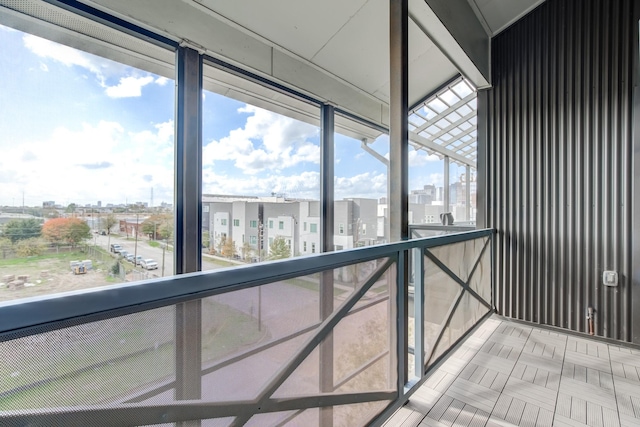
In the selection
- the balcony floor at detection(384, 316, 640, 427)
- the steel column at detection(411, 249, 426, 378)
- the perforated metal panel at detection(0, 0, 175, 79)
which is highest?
the perforated metal panel at detection(0, 0, 175, 79)

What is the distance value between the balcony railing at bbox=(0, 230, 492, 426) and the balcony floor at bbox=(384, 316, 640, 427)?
1.09 ft

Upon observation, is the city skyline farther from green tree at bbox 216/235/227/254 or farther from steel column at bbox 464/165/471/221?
steel column at bbox 464/165/471/221

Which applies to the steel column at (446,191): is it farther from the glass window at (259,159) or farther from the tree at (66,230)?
the tree at (66,230)

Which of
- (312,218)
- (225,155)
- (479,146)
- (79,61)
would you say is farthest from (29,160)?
(479,146)

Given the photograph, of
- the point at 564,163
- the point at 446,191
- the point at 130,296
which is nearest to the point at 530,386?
the point at 564,163

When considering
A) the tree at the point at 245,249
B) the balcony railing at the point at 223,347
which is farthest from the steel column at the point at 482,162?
the tree at the point at 245,249

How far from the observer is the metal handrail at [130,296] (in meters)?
0.61

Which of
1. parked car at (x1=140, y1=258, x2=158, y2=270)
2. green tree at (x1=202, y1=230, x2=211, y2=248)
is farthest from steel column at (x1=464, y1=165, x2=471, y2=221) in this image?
parked car at (x1=140, y1=258, x2=158, y2=270)

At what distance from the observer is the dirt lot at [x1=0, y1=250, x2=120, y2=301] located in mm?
1512

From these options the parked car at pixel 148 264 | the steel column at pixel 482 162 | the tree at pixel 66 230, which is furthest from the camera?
the steel column at pixel 482 162

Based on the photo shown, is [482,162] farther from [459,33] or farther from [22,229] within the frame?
[22,229]

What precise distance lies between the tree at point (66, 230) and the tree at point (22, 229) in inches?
1.2

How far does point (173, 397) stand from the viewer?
88 centimetres

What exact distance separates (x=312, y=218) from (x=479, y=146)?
2194 mm
